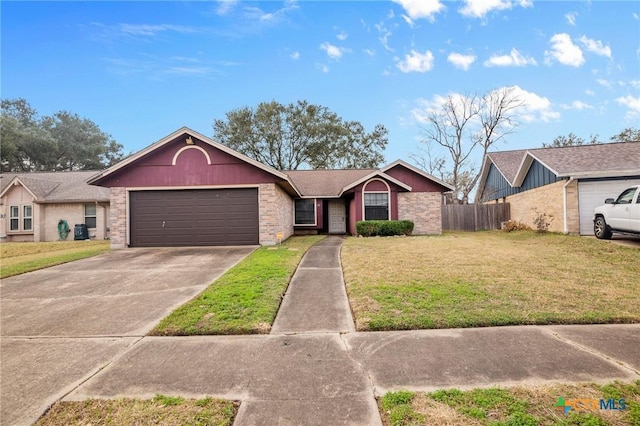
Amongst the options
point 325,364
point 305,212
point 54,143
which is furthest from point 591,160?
point 54,143

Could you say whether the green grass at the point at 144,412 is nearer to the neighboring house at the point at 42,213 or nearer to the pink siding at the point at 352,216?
the pink siding at the point at 352,216

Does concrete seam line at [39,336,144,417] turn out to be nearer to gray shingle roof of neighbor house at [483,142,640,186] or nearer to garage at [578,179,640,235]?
gray shingle roof of neighbor house at [483,142,640,186]

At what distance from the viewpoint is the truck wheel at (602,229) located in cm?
1017

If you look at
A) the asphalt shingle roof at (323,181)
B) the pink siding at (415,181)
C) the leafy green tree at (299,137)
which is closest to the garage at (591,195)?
the pink siding at (415,181)

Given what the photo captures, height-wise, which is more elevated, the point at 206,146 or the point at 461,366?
the point at 206,146

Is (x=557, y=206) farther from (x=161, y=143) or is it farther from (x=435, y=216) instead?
(x=161, y=143)

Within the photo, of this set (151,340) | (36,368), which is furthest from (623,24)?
(36,368)

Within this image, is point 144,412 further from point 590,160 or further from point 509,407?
point 590,160

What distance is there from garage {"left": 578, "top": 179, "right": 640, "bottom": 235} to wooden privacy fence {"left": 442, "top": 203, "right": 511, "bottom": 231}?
275 inches

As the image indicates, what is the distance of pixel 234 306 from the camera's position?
4.53 m

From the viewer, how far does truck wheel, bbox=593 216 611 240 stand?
10.2 metres

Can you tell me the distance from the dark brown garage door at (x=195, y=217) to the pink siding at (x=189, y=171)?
1.41 ft

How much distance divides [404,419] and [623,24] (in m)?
17.4

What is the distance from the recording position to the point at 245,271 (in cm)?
688
